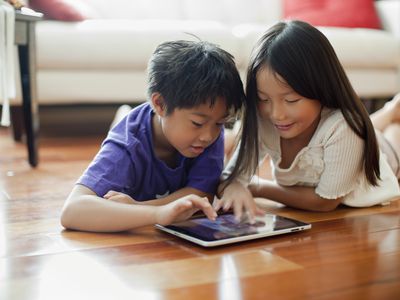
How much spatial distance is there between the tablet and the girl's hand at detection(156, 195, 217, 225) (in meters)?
0.04

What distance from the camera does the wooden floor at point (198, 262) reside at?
78 cm

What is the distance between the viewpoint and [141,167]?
3.83ft

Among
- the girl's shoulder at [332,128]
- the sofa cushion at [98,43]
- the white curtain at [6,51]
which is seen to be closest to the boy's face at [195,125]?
the girl's shoulder at [332,128]

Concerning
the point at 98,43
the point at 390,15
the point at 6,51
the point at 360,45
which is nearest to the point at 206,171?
the point at 6,51

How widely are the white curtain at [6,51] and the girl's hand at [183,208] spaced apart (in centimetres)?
78

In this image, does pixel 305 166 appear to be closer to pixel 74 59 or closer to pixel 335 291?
pixel 335 291

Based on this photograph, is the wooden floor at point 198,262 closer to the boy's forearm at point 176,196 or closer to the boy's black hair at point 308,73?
the boy's forearm at point 176,196

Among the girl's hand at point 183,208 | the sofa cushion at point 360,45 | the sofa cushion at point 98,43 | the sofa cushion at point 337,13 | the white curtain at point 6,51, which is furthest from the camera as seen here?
the sofa cushion at point 337,13

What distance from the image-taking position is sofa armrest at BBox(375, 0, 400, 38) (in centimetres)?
286

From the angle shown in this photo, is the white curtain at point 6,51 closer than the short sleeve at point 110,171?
No

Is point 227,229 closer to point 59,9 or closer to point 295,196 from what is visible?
point 295,196

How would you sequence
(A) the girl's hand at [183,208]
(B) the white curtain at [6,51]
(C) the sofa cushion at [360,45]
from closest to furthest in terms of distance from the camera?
(A) the girl's hand at [183,208]
(B) the white curtain at [6,51]
(C) the sofa cushion at [360,45]

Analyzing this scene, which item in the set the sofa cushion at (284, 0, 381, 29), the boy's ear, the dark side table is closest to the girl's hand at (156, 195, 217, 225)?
the boy's ear

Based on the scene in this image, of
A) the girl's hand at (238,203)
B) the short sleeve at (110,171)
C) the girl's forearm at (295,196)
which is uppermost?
the short sleeve at (110,171)
